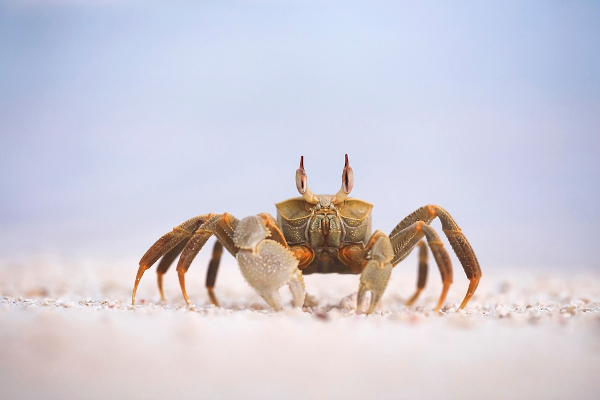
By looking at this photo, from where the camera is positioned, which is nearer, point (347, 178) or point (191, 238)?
point (347, 178)

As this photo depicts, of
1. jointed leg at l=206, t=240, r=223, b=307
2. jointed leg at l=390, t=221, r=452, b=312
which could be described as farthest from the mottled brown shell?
jointed leg at l=206, t=240, r=223, b=307

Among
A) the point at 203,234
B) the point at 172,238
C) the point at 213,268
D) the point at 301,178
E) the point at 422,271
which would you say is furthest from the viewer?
the point at 422,271

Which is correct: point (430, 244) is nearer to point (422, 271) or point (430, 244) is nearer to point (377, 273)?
point (377, 273)

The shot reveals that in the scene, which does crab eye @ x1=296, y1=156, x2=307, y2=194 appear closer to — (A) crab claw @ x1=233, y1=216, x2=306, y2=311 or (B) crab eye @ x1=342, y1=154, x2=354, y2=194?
(B) crab eye @ x1=342, y1=154, x2=354, y2=194

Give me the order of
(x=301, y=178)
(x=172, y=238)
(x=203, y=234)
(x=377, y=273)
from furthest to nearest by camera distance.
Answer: (x=172, y=238)
(x=203, y=234)
(x=301, y=178)
(x=377, y=273)

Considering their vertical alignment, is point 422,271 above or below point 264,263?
below

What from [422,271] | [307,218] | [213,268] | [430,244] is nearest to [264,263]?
[307,218]
